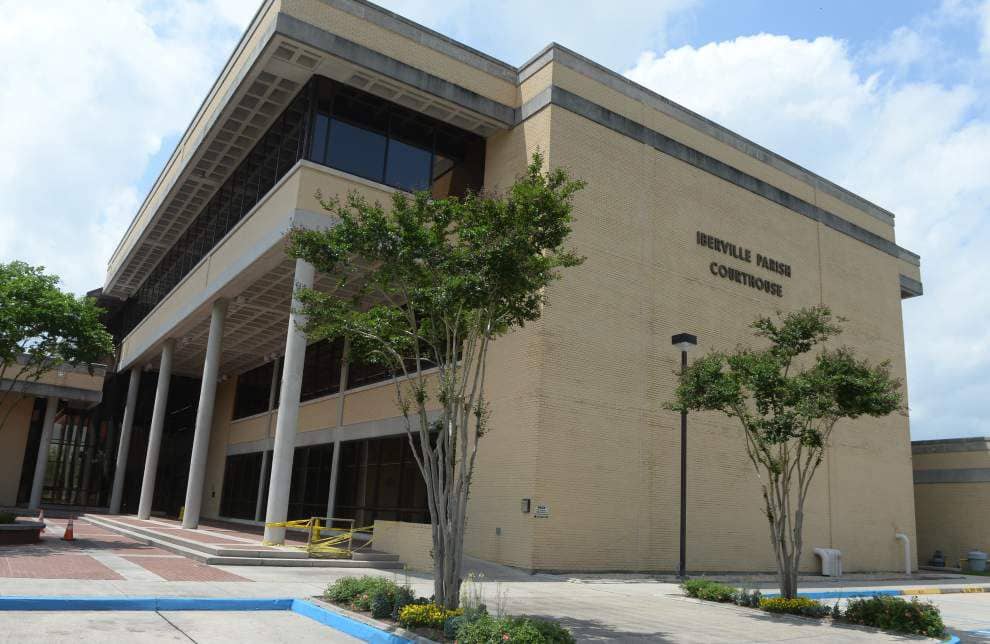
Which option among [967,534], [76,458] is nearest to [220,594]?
[967,534]

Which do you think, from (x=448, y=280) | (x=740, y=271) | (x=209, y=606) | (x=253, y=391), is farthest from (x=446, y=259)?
(x=253, y=391)

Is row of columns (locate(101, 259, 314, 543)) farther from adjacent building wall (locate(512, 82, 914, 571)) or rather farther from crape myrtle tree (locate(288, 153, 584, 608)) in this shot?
adjacent building wall (locate(512, 82, 914, 571))

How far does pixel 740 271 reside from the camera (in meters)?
27.7

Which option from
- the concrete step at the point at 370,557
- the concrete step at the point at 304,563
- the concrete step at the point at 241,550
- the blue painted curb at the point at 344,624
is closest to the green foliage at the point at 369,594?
the blue painted curb at the point at 344,624

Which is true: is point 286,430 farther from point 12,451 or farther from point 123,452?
point 12,451

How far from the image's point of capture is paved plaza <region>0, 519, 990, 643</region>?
10430 mm

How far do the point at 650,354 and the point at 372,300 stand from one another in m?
10.4

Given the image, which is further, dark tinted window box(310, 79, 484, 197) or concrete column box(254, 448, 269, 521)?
concrete column box(254, 448, 269, 521)

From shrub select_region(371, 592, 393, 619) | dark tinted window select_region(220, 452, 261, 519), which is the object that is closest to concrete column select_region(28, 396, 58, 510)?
dark tinted window select_region(220, 452, 261, 519)

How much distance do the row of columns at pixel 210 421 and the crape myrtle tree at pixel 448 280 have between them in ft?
5.13

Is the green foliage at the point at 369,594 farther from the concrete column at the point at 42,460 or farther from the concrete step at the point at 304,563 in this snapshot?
the concrete column at the point at 42,460

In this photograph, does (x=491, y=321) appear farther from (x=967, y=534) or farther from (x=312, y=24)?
(x=967, y=534)

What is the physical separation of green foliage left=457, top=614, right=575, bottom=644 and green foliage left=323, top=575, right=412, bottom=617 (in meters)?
1.99

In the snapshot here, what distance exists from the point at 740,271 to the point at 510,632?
21.0 metres
